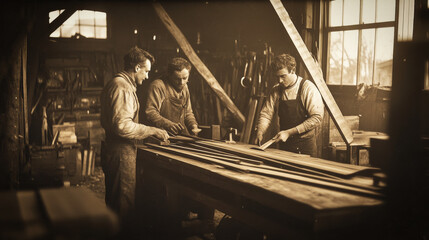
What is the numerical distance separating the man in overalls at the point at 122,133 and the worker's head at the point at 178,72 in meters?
1.02

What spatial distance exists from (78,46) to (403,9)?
669 cm

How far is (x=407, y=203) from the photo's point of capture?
278 centimetres

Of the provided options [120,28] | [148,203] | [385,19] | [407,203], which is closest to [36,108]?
[120,28]

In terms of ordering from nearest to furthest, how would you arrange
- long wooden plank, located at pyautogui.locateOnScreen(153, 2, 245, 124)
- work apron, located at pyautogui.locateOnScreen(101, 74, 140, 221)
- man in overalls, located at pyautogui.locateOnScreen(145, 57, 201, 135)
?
work apron, located at pyautogui.locateOnScreen(101, 74, 140, 221)
man in overalls, located at pyautogui.locateOnScreen(145, 57, 201, 135)
long wooden plank, located at pyautogui.locateOnScreen(153, 2, 245, 124)

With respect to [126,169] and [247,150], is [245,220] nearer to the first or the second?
[247,150]

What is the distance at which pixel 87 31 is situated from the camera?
10102mm

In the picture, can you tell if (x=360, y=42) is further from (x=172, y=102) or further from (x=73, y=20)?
(x=73, y=20)

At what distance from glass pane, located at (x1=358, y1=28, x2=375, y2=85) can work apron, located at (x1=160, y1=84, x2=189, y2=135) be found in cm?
255

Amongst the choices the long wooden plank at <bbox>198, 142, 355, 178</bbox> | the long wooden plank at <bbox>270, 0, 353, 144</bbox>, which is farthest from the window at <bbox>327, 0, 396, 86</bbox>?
the long wooden plank at <bbox>198, 142, 355, 178</bbox>

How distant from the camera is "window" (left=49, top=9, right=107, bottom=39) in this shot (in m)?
9.91

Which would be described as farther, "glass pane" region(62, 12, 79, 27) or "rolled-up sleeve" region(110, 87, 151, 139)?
"glass pane" region(62, 12, 79, 27)

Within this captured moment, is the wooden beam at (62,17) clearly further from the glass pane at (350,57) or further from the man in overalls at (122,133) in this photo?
the glass pane at (350,57)

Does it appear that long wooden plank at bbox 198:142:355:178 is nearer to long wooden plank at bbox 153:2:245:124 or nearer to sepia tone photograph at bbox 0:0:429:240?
sepia tone photograph at bbox 0:0:429:240

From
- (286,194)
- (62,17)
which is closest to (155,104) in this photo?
(62,17)
